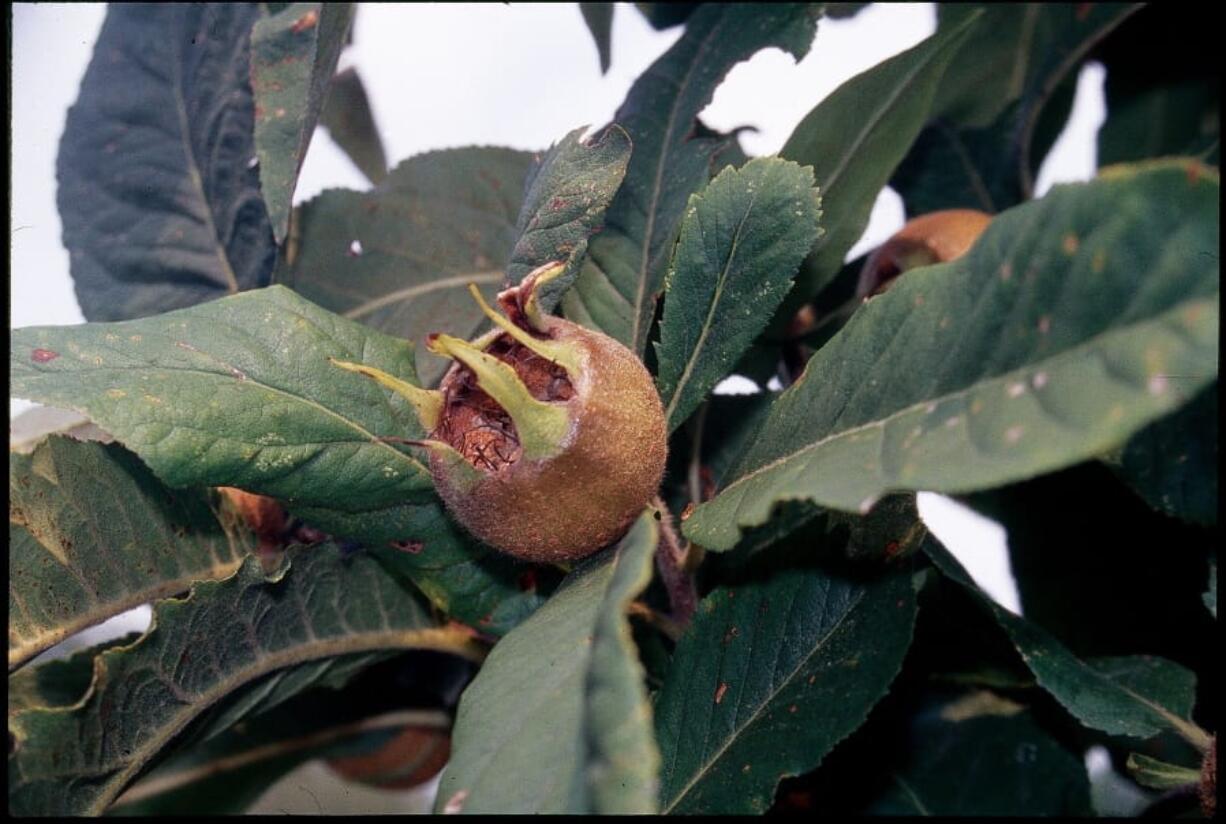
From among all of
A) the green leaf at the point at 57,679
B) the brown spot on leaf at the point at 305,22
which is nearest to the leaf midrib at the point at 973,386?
the green leaf at the point at 57,679

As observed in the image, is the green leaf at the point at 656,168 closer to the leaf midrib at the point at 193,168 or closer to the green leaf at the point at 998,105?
the green leaf at the point at 998,105

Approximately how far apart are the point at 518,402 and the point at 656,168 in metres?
0.58

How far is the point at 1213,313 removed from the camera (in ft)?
2.14

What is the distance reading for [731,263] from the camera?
1.11 m

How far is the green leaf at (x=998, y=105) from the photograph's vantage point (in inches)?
77.1

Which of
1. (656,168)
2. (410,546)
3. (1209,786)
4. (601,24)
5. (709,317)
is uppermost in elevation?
(601,24)

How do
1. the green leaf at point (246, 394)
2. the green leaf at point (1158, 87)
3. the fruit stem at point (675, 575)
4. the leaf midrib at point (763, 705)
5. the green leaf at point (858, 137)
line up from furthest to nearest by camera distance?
the green leaf at point (1158, 87) < the green leaf at point (858, 137) < the fruit stem at point (675, 575) < the leaf midrib at point (763, 705) < the green leaf at point (246, 394)

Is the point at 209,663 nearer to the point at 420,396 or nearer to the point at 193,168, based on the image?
the point at 420,396

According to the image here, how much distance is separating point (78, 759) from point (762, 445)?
76 cm

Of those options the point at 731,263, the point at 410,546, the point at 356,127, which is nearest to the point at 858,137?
the point at 731,263

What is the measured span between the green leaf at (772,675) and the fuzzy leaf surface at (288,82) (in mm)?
765

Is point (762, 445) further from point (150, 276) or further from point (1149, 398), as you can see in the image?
point (150, 276)

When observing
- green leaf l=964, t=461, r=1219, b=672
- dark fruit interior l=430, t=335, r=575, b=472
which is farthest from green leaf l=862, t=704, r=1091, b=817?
dark fruit interior l=430, t=335, r=575, b=472

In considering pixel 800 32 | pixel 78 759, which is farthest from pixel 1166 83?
pixel 78 759
